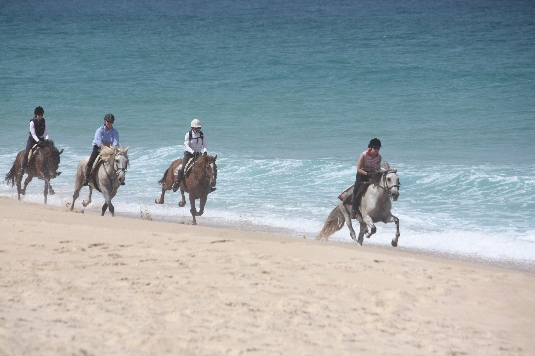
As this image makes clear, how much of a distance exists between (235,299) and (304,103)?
2812cm

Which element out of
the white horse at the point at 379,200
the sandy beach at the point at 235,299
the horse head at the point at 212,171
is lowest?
the sandy beach at the point at 235,299

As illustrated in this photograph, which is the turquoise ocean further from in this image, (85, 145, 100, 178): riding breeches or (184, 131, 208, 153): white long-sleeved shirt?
(85, 145, 100, 178): riding breeches

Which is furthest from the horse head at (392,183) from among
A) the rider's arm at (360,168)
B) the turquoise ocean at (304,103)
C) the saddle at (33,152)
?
the saddle at (33,152)

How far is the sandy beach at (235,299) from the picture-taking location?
6488 mm

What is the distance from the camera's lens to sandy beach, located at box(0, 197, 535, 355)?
6.49 meters

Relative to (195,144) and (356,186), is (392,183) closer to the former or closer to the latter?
(356,186)

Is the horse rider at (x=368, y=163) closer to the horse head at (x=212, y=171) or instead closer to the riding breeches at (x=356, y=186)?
the riding breeches at (x=356, y=186)

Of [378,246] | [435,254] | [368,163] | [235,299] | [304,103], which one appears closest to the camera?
[235,299]

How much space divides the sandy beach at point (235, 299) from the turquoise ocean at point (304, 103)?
501cm

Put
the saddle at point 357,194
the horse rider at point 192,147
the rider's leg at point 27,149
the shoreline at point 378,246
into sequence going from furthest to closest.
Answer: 1. the rider's leg at point 27,149
2. the horse rider at point 192,147
3. the saddle at point 357,194
4. the shoreline at point 378,246

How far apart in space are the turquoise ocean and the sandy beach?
16.4 ft

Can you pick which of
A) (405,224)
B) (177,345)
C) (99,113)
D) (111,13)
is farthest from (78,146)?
(111,13)

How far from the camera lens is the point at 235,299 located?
7.88 meters

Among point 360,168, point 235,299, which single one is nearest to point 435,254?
point 360,168
